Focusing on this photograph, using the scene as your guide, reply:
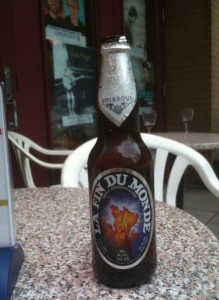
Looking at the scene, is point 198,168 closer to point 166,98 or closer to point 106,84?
point 106,84

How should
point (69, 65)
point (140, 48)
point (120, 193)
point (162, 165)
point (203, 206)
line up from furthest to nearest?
point (140, 48), point (203, 206), point (69, 65), point (162, 165), point (120, 193)

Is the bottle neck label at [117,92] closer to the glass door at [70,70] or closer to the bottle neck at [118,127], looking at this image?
the bottle neck at [118,127]

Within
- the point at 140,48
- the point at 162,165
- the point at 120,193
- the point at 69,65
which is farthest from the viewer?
the point at 140,48

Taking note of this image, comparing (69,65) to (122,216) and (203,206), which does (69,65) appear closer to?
(203,206)

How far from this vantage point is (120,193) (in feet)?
1.31

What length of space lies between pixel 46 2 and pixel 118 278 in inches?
96.0

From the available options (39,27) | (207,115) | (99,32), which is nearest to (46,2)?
(39,27)

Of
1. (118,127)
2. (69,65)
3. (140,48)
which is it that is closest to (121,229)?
(118,127)

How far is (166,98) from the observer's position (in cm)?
413

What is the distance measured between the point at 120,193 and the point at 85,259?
15cm

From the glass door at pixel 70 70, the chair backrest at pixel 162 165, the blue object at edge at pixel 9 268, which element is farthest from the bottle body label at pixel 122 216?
the glass door at pixel 70 70

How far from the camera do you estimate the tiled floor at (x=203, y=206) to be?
2.90 m

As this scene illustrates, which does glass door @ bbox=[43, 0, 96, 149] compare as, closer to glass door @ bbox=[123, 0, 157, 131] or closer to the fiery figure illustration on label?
glass door @ bbox=[123, 0, 157, 131]

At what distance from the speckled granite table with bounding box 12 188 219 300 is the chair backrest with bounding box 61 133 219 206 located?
33 cm
